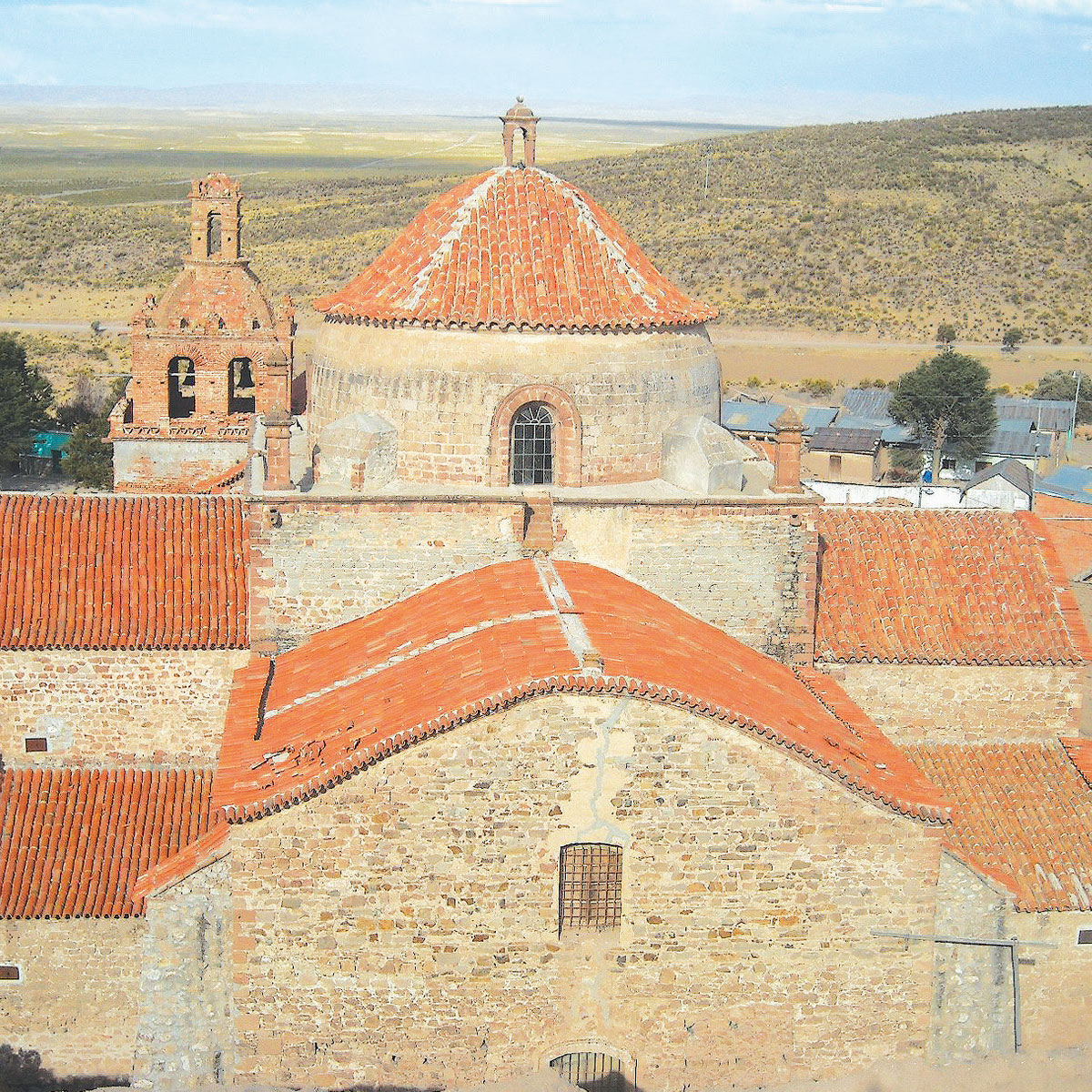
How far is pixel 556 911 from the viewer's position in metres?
12.7

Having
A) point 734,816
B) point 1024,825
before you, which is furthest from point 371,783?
point 1024,825

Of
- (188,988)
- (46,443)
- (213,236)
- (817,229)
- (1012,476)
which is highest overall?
(213,236)

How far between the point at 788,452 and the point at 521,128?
4843 millimetres

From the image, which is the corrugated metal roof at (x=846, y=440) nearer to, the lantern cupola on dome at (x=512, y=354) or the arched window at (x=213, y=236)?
the arched window at (x=213, y=236)

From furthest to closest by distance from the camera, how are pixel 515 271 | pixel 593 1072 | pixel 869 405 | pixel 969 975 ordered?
1. pixel 869 405
2. pixel 515 271
3. pixel 969 975
4. pixel 593 1072

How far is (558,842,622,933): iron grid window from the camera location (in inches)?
502

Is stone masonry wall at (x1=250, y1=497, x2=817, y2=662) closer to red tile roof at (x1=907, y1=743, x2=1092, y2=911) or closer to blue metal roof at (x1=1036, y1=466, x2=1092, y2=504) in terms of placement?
red tile roof at (x1=907, y1=743, x2=1092, y2=911)

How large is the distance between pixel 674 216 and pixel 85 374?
39.3 metres

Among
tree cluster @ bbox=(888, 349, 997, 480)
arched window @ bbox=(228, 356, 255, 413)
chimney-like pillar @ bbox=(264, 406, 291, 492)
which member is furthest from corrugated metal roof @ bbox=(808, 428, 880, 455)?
chimney-like pillar @ bbox=(264, 406, 291, 492)

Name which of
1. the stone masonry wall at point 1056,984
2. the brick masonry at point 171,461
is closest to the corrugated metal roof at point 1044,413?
the brick masonry at point 171,461

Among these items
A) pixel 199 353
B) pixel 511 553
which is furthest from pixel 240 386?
pixel 511 553

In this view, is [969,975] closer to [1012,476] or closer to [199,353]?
[199,353]

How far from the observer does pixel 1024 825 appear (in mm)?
16000

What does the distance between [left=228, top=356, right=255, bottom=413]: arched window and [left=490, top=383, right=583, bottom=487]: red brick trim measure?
34.2ft
